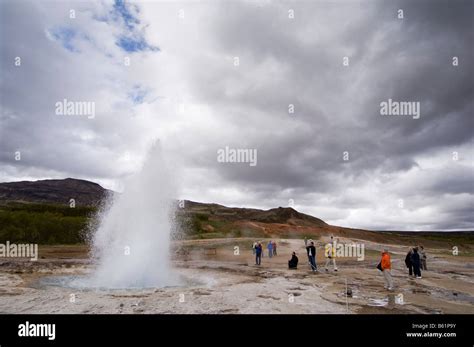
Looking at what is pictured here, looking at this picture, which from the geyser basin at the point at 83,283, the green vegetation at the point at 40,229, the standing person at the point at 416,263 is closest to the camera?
the geyser basin at the point at 83,283

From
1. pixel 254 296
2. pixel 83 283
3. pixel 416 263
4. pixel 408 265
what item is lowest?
pixel 83 283

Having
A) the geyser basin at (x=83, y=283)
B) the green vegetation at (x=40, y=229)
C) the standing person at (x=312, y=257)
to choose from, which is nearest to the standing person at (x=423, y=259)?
the standing person at (x=312, y=257)

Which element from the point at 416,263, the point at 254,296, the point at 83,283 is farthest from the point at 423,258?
the point at 83,283

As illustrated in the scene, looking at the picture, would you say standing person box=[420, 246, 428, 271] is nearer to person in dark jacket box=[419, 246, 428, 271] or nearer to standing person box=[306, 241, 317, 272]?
person in dark jacket box=[419, 246, 428, 271]

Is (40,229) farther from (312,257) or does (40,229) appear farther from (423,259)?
(423,259)

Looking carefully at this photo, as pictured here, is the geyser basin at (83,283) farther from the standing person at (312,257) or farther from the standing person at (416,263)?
the standing person at (416,263)

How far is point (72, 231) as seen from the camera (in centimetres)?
4116
